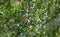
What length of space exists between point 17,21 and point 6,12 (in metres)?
0.13

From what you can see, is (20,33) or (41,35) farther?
(20,33)

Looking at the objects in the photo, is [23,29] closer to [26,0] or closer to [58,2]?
[26,0]

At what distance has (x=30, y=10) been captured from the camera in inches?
57.4

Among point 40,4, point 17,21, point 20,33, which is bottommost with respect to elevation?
point 20,33

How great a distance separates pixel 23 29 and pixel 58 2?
1.35ft

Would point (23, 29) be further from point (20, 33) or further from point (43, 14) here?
point (43, 14)

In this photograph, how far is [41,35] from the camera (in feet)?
4.32

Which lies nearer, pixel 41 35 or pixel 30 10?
pixel 41 35

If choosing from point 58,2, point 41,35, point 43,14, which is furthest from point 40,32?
point 58,2

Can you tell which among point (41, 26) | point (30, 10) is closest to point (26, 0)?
point (30, 10)

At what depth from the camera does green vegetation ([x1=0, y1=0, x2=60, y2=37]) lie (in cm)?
131

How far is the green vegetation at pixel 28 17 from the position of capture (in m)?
1.31

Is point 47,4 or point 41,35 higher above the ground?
point 47,4

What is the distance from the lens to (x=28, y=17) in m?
1.46
